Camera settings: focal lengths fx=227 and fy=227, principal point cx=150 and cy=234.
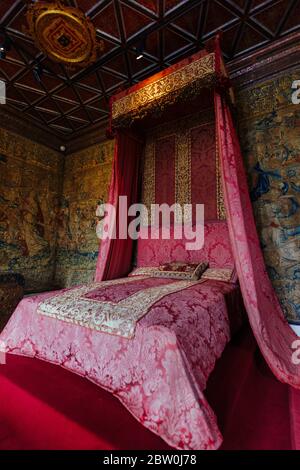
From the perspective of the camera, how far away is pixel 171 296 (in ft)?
6.68

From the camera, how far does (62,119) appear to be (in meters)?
5.59

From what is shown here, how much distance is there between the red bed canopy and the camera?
2367 mm

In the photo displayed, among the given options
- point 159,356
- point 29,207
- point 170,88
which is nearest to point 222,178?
point 170,88

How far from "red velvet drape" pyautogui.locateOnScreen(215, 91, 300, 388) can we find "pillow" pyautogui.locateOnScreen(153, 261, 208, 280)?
0.72 metres

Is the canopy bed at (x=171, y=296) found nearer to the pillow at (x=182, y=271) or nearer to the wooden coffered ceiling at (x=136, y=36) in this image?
the pillow at (x=182, y=271)

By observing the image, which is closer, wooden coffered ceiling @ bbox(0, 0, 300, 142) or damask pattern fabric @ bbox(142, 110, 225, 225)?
wooden coffered ceiling @ bbox(0, 0, 300, 142)

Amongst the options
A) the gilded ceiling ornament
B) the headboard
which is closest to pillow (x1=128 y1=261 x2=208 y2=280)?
the headboard

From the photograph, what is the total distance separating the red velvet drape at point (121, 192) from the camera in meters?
3.80

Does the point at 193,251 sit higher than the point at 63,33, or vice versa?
the point at 63,33

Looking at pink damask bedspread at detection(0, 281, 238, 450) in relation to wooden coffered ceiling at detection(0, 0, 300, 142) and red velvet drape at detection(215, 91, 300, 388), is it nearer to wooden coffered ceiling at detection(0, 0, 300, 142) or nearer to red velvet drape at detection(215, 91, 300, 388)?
red velvet drape at detection(215, 91, 300, 388)

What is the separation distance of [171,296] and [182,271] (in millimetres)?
1279

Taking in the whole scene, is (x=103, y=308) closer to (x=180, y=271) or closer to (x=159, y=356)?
(x=159, y=356)

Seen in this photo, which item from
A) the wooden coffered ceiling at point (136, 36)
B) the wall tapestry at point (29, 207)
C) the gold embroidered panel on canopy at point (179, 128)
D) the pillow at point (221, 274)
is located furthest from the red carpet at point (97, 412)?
the wooden coffered ceiling at point (136, 36)
